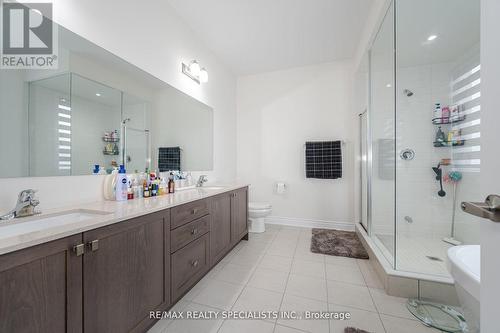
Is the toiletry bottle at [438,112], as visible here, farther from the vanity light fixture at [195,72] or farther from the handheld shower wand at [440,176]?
the vanity light fixture at [195,72]

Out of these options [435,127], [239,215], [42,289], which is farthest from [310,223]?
[42,289]

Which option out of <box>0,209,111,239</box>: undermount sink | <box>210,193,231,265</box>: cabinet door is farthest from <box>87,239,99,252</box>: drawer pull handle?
<box>210,193,231,265</box>: cabinet door

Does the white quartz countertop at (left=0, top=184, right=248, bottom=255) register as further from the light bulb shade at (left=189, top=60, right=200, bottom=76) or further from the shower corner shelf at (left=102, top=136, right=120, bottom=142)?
the light bulb shade at (left=189, top=60, right=200, bottom=76)

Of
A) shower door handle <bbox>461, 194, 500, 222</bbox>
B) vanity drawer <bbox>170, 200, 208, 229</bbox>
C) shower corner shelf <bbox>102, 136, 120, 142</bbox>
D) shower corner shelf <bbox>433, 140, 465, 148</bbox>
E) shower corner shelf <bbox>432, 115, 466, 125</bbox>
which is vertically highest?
shower corner shelf <bbox>432, 115, 466, 125</bbox>

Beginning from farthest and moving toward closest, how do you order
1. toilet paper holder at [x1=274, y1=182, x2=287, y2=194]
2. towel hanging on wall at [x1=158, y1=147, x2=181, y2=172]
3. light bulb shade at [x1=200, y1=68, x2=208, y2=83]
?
1. toilet paper holder at [x1=274, y1=182, x2=287, y2=194]
2. light bulb shade at [x1=200, y1=68, x2=208, y2=83]
3. towel hanging on wall at [x1=158, y1=147, x2=181, y2=172]

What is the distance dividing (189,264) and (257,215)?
144 centimetres

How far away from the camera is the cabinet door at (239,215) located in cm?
218

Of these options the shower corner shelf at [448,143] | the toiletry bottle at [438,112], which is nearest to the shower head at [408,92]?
the toiletry bottle at [438,112]

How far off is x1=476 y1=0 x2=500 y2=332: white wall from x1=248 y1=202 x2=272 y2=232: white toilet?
7.72 feet

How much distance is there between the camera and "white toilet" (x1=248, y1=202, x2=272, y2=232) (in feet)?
9.14

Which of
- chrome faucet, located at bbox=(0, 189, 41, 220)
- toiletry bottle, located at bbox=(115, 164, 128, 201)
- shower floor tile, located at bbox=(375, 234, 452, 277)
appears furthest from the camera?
shower floor tile, located at bbox=(375, 234, 452, 277)

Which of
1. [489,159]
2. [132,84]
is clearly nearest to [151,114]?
[132,84]

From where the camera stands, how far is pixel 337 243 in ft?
8.01

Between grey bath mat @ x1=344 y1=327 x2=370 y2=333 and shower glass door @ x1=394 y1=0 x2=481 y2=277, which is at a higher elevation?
shower glass door @ x1=394 y1=0 x2=481 y2=277
